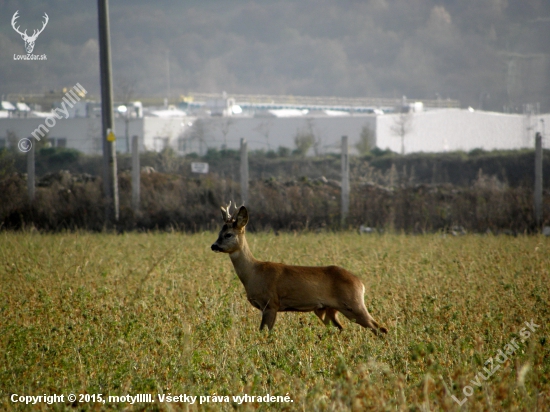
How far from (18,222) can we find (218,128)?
45.3 metres

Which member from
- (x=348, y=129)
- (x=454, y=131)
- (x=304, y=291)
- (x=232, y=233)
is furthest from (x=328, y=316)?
(x=454, y=131)

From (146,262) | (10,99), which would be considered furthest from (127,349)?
(10,99)

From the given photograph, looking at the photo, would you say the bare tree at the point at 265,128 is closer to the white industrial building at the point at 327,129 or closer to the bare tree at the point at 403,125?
the white industrial building at the point at 327,129

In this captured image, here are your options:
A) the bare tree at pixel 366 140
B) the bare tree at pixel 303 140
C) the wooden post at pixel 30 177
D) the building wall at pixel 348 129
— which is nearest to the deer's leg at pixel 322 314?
the wooden post at pixel 30 177

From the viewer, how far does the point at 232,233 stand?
23.8 feet

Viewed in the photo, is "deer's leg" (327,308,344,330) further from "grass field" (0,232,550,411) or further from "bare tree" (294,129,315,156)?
"bare tree" (294,129,315,156)

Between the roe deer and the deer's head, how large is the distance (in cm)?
1

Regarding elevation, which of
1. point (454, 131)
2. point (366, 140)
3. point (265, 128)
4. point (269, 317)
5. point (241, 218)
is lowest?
point (269, 317)

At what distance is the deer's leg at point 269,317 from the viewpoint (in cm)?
673

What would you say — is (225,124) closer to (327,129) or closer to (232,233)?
(327,129)

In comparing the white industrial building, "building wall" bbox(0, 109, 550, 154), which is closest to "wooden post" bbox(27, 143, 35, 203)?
the white industrial building

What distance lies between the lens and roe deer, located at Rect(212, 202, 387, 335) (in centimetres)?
680

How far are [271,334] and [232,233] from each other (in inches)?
49.8

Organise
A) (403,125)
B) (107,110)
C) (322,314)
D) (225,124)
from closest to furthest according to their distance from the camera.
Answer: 1. (322,314)
2. (107,110)
3. (403,125)
4. (225,124)
